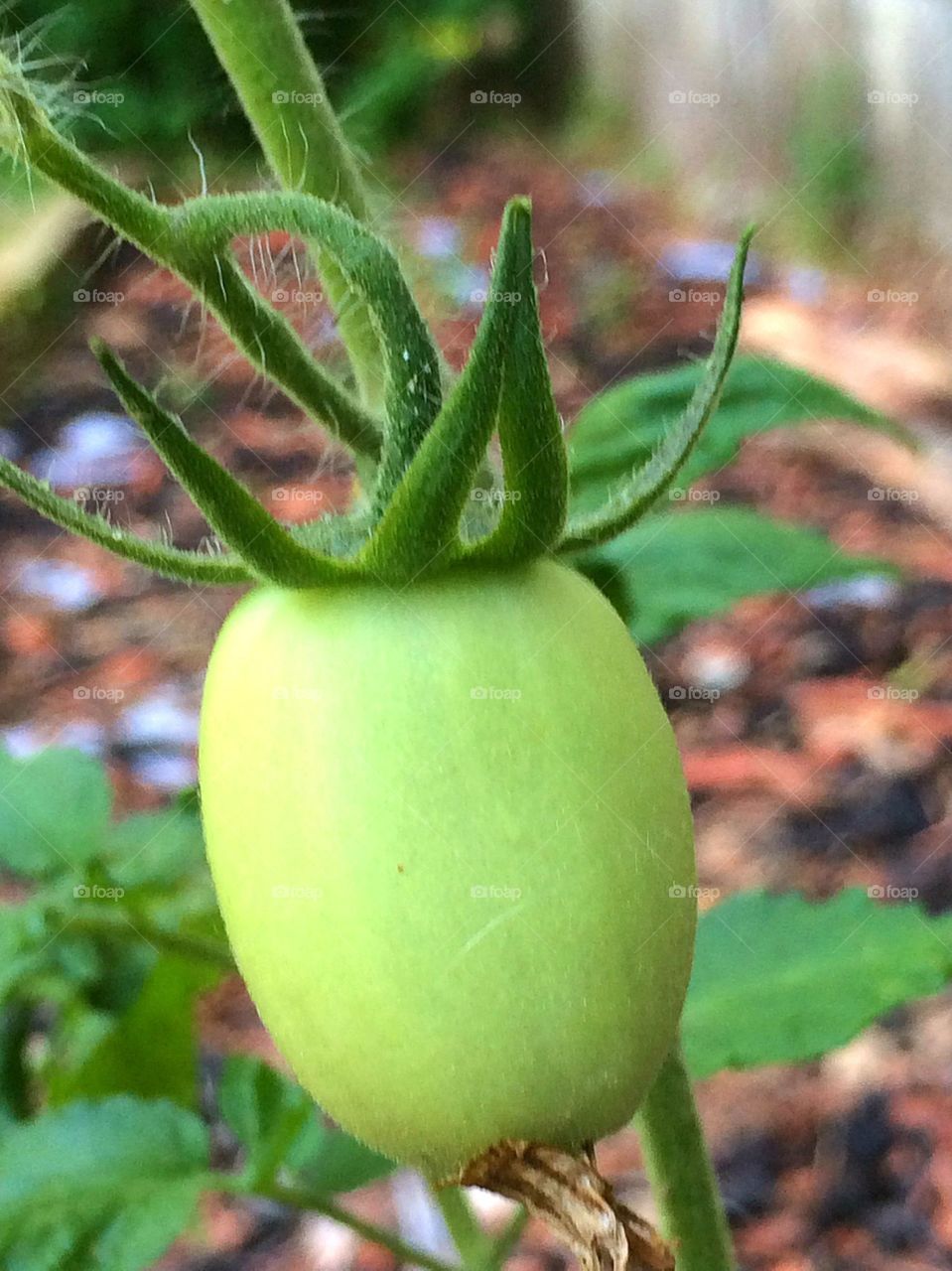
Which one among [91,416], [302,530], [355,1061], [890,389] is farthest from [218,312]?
[91,416]

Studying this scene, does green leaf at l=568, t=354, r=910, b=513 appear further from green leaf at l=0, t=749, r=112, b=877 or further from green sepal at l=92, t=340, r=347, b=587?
green leaf at l=0, t=749, r=112, b=877

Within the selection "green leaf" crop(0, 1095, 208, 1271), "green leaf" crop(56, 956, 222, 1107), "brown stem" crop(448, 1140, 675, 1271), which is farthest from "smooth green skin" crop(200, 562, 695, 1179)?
"green leaf" crop(56, 956, 222, 1107)

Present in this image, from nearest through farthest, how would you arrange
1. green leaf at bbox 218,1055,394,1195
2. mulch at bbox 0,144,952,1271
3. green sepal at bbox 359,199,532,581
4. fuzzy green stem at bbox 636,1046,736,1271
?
green sepal at bbox 359,199,532,581 → fuzzy green stem at bbox 636,1046,736,1271 → green leaf at bbox 218,1055,394,1195 → mulch at bbox 0,144,952,1271

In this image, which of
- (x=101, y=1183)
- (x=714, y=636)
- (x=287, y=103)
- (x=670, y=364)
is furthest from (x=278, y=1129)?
(x=670, y=364)

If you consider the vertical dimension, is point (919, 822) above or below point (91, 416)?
below

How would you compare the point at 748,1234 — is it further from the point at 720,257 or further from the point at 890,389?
the point at 720,257

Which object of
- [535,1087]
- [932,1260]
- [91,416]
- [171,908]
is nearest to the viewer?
[535,1087]

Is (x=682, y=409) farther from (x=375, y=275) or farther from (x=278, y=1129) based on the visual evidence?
(x=278, y=1129)
